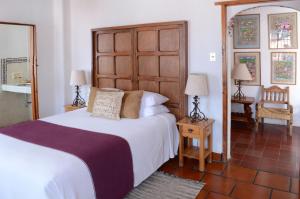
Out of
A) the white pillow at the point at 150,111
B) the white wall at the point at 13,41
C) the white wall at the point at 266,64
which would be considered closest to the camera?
the white pillow at the point at 150,111

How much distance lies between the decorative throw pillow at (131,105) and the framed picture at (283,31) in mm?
3198

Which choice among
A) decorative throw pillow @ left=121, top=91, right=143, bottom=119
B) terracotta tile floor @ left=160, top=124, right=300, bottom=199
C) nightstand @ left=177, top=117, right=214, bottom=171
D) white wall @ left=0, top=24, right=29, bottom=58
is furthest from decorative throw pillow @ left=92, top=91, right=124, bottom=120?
white wall @ left=0, top=24, right=29, bottom=58

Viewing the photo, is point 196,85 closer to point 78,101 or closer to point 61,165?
point 61,165

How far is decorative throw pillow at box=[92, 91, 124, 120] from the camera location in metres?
3.45

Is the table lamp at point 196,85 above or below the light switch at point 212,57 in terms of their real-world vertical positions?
below

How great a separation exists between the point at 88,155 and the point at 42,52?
2980mm

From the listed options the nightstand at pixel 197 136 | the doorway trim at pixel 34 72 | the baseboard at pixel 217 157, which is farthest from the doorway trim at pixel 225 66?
the doorway trim at pixel 34 72

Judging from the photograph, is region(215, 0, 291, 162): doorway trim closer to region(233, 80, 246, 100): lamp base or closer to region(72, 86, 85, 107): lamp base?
region(233, 80, 246, 100): lamp base

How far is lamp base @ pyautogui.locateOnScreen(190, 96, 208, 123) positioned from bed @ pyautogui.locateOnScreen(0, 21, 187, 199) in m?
0.15

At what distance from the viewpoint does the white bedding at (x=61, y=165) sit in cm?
196

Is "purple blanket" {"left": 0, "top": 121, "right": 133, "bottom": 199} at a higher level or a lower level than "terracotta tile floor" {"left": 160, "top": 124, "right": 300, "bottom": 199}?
higher

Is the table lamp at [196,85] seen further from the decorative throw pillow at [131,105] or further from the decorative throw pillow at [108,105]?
the decorative throw pillow at [108,105]

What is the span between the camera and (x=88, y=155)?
90.5 inches

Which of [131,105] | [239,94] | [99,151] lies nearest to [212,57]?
[131,105]
